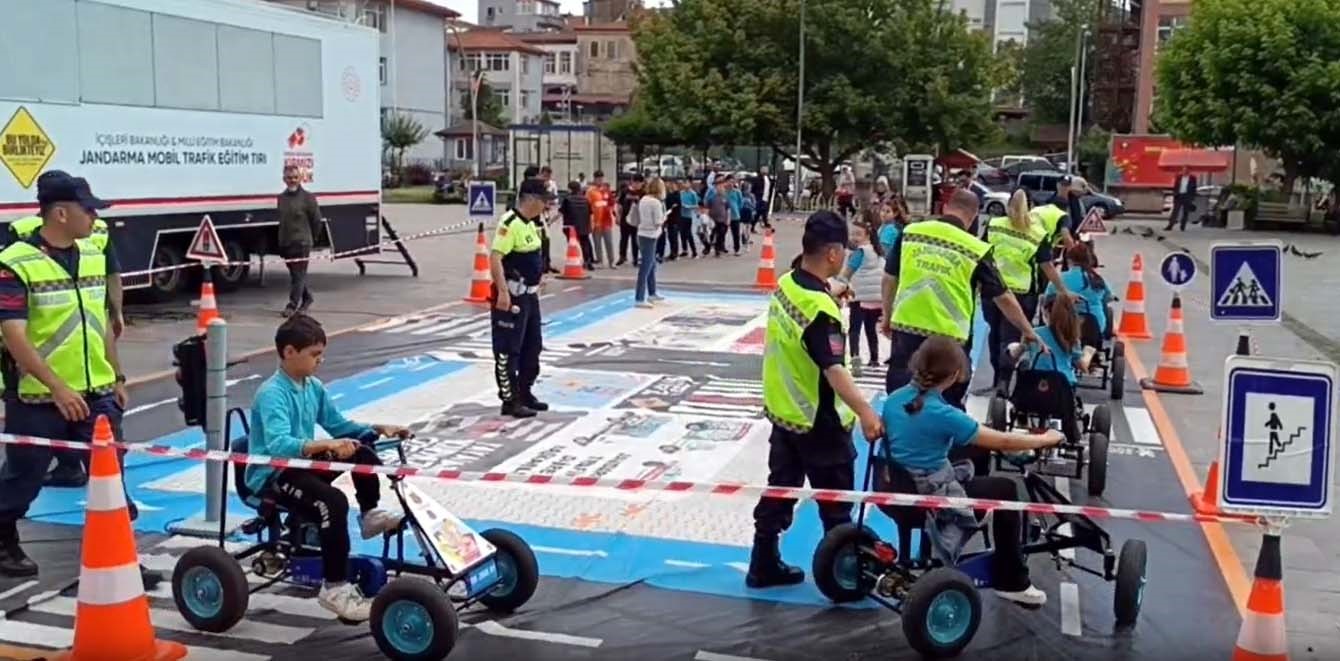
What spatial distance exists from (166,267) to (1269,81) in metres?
28.6

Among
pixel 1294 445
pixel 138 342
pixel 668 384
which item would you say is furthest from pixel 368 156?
pixel 1294 445

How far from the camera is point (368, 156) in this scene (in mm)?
20766

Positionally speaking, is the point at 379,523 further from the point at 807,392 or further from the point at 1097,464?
the point at 1097,464

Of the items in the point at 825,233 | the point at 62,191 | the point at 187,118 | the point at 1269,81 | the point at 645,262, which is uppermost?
the point at 1269,81

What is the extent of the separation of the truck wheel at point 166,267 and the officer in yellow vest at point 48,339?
34.3 feet

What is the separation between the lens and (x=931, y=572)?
17.9 ft

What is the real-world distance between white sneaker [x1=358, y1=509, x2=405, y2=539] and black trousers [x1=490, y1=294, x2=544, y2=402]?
446 centimetres

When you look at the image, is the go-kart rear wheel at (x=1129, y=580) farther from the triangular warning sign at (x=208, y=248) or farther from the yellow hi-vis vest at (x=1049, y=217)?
the triangular warning sign at (x=208, y=248)

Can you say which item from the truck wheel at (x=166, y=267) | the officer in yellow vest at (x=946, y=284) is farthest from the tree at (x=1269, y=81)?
the officer in yellow vest at (x=946, y=284)

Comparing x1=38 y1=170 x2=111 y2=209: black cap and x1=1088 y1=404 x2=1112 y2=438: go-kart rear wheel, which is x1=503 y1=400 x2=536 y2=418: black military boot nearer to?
x1=1088 y1=404 x2=1112 y2=438: go-kart rear wheel

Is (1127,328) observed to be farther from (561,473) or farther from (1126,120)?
(1126,120)

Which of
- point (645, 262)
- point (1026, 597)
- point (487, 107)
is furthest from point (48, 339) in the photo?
point (487, 107)

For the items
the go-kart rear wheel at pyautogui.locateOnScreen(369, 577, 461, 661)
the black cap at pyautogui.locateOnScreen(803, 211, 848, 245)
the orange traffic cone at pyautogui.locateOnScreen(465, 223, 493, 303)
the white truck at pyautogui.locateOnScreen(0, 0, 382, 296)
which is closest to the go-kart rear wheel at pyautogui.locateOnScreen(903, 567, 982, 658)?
the black cap at pyautogui.locateOnScreen(803, 211, 848, 245)

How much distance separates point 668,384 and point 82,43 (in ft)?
27.6
